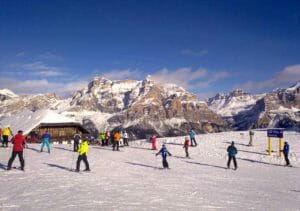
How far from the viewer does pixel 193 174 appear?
27078 mm

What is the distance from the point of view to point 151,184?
21734 mm

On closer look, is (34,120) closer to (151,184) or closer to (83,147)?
(83,147)

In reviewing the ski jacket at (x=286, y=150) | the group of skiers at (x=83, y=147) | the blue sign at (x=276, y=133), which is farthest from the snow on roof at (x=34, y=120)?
the ski jacket at (x=286, y=150)

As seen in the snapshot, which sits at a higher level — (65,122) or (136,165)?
(65,122)

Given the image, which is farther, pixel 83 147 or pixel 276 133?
pixel 276 133

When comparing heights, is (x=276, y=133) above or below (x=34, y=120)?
below

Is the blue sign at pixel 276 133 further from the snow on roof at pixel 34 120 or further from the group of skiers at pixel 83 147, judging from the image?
the snow on roof at pixel 34 120

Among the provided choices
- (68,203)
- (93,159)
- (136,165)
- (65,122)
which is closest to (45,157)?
(93,159)

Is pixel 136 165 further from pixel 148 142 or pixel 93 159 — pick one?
pixel 148 142

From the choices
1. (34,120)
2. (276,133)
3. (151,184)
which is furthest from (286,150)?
(34,120)

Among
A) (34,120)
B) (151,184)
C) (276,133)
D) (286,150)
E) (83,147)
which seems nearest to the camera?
(151,184)

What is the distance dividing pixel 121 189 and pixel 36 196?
4085 mm

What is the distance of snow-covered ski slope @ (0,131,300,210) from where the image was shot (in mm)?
16500

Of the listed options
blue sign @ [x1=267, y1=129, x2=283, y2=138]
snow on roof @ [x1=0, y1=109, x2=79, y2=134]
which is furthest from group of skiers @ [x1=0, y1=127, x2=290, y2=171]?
snow on roof @ [x1=0, y1=109, x2=79, y2=134]
